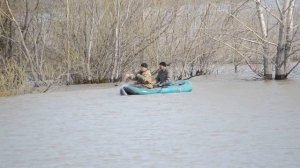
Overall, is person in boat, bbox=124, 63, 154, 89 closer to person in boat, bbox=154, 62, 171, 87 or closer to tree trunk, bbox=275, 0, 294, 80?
person in boat, bbox=154, 62, 171, 87

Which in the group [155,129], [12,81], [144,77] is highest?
[144,77]

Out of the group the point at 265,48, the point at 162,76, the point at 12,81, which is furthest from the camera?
the point at 265,48

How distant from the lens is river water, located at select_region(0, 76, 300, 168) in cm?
1048

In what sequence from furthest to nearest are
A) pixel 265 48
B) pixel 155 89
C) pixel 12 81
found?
pixel 265 48
pixel 12 81
pixel 155 89

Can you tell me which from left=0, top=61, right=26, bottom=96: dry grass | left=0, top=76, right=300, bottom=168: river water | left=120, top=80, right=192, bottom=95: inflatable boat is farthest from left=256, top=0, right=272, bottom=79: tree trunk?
left=0, top=61, right=26, bottom=96: dry grass

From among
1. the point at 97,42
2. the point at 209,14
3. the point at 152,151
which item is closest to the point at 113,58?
the point at 97,42

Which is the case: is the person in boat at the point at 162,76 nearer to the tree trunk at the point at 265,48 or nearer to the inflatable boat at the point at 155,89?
the inflatable boat at the point at 155,89

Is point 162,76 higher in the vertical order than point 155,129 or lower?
higher

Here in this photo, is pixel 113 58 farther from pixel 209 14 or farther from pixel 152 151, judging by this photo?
pixel 152 151

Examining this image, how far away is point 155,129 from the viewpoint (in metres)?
13.8

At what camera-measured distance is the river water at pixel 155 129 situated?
1048 centimetres

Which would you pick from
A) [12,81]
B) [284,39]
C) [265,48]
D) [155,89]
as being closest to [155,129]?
[155,89]

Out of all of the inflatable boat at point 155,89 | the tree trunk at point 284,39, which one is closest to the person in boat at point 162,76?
the inflatable boat at point 155,89

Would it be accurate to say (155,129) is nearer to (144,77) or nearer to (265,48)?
(144,77)
